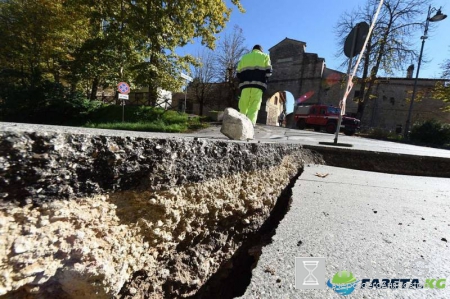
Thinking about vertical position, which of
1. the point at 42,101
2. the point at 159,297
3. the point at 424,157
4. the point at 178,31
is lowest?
the point at 159,297

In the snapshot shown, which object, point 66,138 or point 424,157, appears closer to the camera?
point 66,138

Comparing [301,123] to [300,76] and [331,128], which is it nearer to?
[331,128]

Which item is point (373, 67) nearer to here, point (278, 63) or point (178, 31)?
point (278, 63)

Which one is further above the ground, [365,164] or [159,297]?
[365,164]

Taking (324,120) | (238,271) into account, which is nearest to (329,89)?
(324,120)

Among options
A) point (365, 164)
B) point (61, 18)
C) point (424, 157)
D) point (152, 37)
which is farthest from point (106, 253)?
point (61, 18)

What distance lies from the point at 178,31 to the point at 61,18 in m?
8.02

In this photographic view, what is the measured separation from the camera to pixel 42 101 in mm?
10578

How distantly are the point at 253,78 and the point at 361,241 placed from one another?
3102 millimetres

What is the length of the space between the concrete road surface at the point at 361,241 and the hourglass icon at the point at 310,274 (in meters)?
0.03

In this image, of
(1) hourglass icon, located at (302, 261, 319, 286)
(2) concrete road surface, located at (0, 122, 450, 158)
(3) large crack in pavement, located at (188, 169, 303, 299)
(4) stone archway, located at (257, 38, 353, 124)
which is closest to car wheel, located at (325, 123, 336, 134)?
(2) concrete road surface, located at (0, 122, 450, 158)

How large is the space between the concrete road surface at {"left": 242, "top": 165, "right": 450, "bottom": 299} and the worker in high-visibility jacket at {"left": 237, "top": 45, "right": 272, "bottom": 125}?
85.6 inches

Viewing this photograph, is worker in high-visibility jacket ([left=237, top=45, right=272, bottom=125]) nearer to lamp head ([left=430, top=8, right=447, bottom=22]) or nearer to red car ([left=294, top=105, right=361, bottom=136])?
red car ([left=294, top=105, right=361, bottom=136])

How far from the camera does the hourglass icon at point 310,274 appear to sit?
2.63 feet
